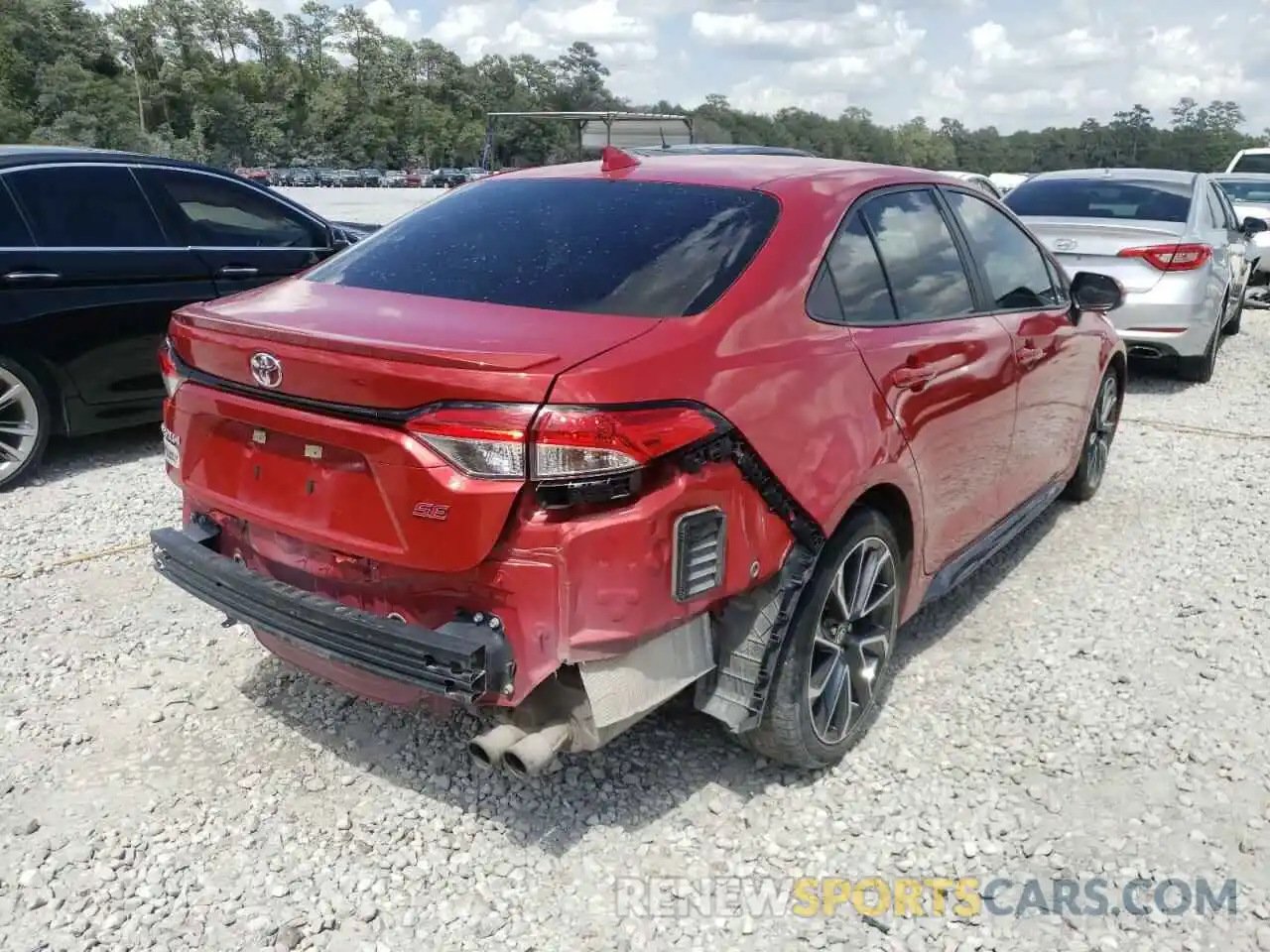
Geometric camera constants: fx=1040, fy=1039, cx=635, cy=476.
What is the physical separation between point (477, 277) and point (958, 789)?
1.98 meters

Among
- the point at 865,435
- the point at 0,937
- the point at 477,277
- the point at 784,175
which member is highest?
the point at 784,175

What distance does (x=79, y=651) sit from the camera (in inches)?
142

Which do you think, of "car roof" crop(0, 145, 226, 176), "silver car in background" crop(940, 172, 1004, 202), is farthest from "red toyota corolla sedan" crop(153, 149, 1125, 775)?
"car roof" crop(0, 145, 226, 176)

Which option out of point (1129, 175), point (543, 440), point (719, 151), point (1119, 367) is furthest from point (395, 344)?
point (1129, 175)

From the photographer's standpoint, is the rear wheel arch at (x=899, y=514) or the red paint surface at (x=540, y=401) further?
the rear wheel arch at (x=899, y=514)

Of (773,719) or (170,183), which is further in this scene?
(170,183)

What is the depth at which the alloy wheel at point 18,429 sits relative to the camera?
524 cm

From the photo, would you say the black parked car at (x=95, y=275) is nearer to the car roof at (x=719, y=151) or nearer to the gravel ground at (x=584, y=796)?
Result: the gravel ground at (x=584, y=796)

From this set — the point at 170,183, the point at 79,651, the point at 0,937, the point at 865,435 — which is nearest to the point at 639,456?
the point at 865,435

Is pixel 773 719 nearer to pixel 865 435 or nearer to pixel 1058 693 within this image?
pixel 865 435

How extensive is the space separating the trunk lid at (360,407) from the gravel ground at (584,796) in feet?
2.44

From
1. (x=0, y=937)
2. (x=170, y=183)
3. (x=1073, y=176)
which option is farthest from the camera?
(x=1073, y=176)

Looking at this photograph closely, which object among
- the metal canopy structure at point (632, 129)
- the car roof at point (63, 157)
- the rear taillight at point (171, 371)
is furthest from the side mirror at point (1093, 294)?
the metal canopy structure at point (632, 129)

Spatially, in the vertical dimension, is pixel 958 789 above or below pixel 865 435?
below
